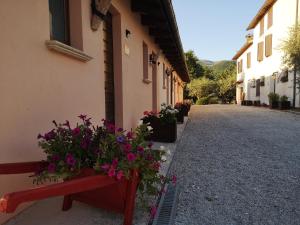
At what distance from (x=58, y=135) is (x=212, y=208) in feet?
4.76

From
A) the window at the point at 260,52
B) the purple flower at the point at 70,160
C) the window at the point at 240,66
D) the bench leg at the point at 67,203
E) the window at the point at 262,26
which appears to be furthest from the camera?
the window at the point at 240,66

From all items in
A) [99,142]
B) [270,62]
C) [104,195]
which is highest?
[270,62]

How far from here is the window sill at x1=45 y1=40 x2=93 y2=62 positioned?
236 centimetres

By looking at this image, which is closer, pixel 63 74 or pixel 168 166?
pixel 63 74

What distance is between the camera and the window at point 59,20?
2.74 metres

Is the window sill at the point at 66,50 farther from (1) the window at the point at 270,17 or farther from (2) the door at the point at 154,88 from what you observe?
(1) the window at the point at 270,17

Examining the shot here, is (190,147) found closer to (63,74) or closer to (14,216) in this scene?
(63,74)

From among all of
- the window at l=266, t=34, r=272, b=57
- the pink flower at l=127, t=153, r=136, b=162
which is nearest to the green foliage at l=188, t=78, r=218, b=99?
the window at l=266, t=34, r=272, b=57

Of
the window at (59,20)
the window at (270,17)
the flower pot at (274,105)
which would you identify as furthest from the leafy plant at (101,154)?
the window at (270,17)

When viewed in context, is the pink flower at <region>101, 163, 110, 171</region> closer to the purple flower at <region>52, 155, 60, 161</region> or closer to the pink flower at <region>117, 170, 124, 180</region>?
the pink flower at <region>117, 170, 124, 180</region>

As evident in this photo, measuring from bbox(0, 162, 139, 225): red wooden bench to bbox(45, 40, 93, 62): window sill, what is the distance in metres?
1.09

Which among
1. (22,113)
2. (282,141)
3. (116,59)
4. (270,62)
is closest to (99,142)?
(22,113)

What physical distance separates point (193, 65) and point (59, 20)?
4129 cm

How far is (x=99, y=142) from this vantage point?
1.91 metres
